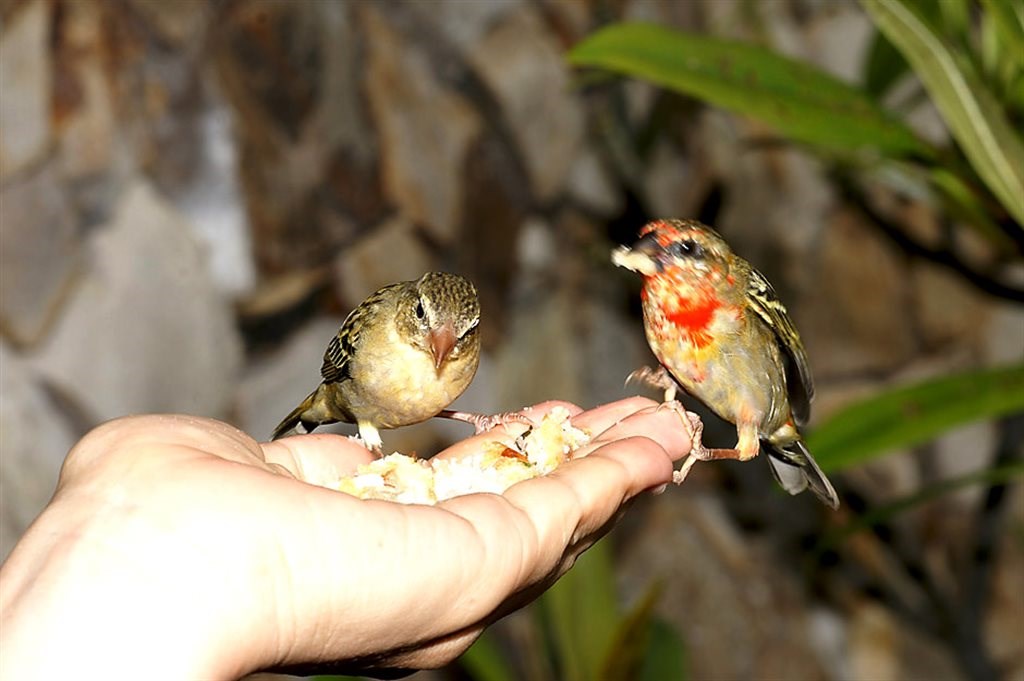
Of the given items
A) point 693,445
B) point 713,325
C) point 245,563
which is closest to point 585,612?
point 693,445

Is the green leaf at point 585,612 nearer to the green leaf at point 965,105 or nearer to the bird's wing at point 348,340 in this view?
the bird's wing at point 348,340

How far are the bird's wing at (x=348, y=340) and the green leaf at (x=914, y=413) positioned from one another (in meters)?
1.12

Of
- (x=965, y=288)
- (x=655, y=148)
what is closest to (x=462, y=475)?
(x=655, y=148)

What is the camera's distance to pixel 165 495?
5.89 feet

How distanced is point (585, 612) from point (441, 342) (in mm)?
1736

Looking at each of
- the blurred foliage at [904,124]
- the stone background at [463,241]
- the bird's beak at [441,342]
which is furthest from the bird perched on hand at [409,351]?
the stone background at [463,241]

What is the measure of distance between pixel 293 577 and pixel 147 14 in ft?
7.90

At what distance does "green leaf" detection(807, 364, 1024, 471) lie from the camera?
262 cm

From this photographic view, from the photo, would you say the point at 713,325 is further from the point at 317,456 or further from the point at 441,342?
the point at 317,456

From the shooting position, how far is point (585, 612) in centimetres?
396

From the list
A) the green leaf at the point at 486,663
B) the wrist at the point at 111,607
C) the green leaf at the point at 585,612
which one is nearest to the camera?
the wrist at the point at 111,607

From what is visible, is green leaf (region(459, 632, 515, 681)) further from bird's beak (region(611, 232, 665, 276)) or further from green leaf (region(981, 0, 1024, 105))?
green leaf (region(981, 0, 1024, 105))

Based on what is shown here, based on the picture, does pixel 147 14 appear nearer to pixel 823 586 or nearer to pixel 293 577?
pixel 293 577

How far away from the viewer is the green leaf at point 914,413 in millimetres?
2625
